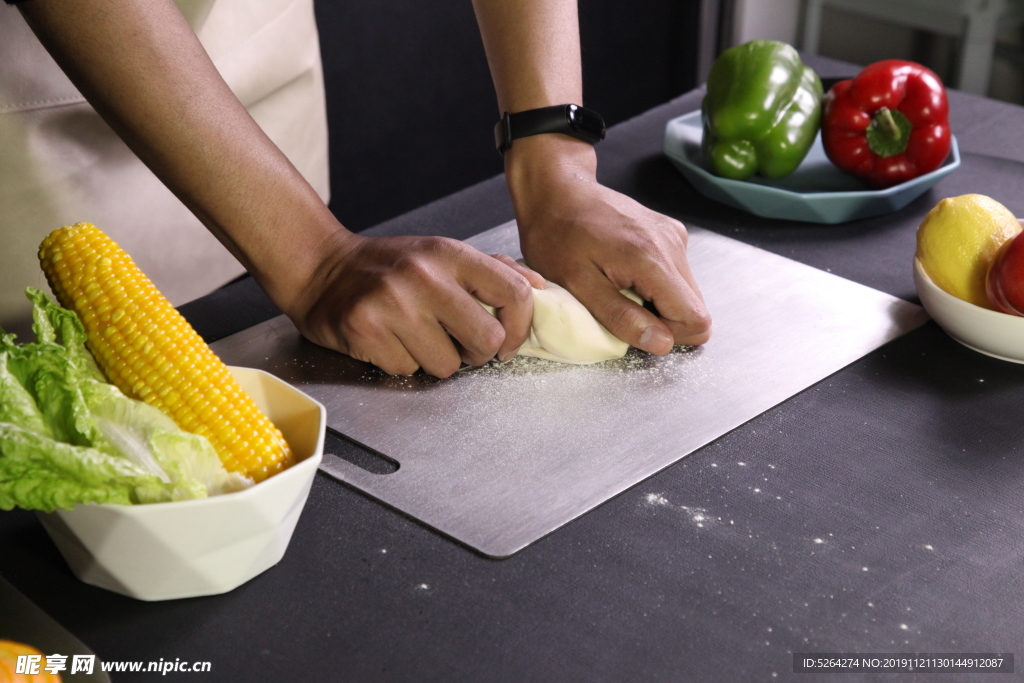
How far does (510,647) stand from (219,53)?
81 cm

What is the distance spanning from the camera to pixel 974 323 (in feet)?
2.66

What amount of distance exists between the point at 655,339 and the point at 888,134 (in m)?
0.46

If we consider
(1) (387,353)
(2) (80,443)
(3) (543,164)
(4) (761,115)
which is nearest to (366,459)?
(1) (387,353)

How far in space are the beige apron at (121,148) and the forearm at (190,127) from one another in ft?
0.70

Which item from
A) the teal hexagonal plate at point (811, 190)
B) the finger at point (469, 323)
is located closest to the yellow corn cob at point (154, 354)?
the finger at point (469, 323)

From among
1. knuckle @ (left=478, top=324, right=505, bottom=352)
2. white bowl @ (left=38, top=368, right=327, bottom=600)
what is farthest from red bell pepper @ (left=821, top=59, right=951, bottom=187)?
white bowl @ (left=38, top=368, right=327, bottom=600)

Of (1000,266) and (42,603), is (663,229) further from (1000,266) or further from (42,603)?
(42,603)

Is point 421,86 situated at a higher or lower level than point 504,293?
lower

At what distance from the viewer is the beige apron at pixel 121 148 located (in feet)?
3.15

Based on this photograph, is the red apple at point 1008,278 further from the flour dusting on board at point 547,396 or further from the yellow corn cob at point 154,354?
the yellow corn cob at point 154,354

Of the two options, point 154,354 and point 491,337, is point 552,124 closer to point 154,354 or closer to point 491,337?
point 491,337

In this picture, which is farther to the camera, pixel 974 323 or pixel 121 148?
pixel 121 148

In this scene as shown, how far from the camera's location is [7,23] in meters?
0.94

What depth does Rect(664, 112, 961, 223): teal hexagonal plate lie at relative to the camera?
3.47 ft
